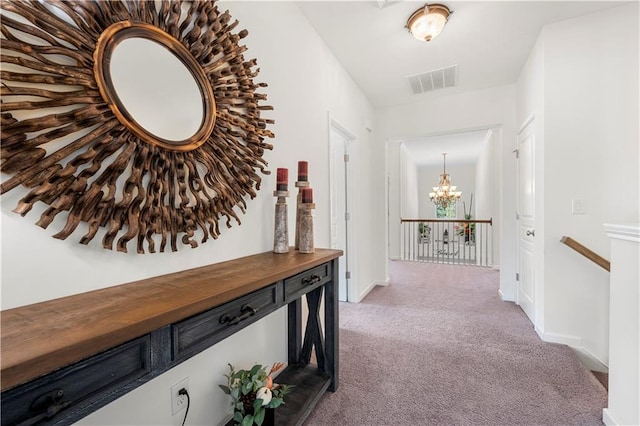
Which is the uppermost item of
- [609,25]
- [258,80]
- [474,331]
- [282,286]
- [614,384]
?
[609,25]

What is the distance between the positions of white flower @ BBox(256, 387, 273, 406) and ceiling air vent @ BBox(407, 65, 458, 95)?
334 centimetres

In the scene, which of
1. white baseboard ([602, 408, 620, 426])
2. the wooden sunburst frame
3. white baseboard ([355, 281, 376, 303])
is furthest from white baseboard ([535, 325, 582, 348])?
the wooden sunburst frame

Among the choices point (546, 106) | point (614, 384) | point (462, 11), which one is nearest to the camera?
point (614, 384)

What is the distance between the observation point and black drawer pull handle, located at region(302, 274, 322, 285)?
149 centimetres

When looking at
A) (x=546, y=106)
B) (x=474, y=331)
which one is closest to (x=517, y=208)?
(x=546, y=106)

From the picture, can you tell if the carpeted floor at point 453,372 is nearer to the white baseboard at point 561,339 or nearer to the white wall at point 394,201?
the white baseboard at point 561,339

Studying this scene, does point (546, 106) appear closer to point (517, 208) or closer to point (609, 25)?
point (609, 25)

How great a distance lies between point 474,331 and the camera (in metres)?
2.68

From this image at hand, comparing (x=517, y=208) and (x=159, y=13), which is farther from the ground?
(x=159, y=13)

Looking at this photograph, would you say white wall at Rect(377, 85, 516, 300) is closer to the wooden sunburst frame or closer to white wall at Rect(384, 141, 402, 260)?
white wall at Rect(384, 141, 402, 260)

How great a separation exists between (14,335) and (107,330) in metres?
0.19

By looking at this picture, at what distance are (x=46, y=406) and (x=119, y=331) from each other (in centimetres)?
16

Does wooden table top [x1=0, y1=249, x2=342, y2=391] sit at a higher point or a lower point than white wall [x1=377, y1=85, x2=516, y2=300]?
lower

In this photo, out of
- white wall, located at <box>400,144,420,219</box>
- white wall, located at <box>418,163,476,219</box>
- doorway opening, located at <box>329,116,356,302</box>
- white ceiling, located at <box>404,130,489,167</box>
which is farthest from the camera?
white wall, located at <box>418,163,476,219</box>
